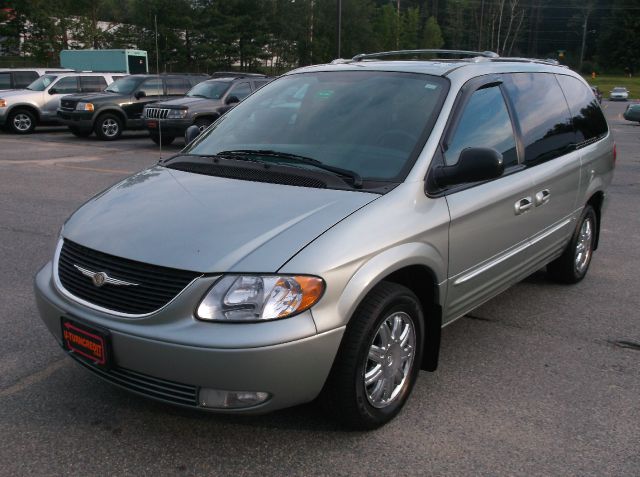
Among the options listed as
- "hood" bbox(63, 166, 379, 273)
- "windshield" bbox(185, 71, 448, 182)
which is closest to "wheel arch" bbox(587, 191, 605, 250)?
"windshield" bbox(185, 71, 448, 182)

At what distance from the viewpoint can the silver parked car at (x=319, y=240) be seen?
2701 mm

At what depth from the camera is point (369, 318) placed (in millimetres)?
2924

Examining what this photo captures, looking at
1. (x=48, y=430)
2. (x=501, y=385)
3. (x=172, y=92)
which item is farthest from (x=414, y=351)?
(x=172, y=92)

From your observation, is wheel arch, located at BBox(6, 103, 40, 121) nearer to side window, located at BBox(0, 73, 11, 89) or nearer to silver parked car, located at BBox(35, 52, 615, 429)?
side window, located at BBox(0, 73, 11, 89)

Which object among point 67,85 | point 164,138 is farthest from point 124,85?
point 164,138

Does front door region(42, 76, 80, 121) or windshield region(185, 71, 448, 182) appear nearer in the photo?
windshield region(185, 71, 448, 182)

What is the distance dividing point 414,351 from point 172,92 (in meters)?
16.6

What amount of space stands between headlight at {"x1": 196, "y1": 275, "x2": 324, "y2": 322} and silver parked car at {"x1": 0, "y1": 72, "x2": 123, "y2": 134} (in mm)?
18178

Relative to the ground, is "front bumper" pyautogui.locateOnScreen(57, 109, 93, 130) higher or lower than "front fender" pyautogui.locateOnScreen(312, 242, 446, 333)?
lower

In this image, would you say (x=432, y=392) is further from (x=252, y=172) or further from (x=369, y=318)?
(x=252, y=172)

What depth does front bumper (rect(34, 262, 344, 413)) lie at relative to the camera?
8.59ft

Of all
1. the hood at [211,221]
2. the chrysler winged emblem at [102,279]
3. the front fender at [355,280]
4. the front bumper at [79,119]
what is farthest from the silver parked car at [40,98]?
the front fender at [355,280]

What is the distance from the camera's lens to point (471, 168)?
11.1 ft

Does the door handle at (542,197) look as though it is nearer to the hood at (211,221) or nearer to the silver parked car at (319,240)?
the silver parked car at (319,240)
